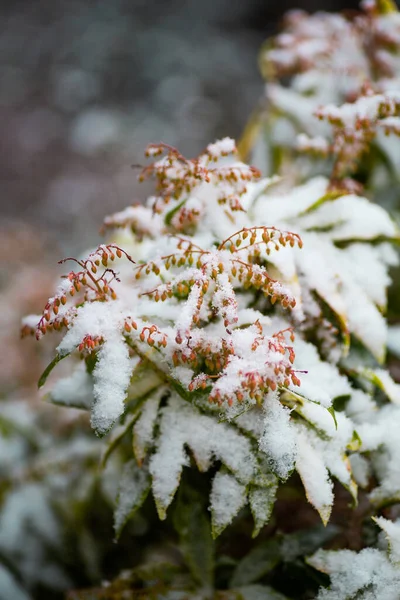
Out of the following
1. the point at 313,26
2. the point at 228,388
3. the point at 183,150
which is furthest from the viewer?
the point at 183,150

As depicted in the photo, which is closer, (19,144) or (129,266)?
(129,266)

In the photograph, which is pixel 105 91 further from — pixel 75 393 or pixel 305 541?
pixel 305 541

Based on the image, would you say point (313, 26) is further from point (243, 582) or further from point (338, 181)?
point (243, 582)

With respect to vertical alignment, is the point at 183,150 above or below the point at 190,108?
below

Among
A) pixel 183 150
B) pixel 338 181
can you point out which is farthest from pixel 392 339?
pixel 183 150

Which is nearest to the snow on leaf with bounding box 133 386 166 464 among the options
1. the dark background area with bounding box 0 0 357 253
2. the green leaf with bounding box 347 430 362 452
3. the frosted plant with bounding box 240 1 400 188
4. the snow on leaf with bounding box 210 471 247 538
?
the snow on leaf with bounding box 210 471 247 538

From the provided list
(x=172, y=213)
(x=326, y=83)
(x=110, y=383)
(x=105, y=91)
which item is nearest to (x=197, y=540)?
(x=110, y=383)

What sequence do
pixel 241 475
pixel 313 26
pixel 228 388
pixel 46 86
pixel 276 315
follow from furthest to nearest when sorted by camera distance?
1. pixel 46 86
2. pixel 313 26
3. pixel 276 315
4. pixel 241 475
5. pixel 228 388
